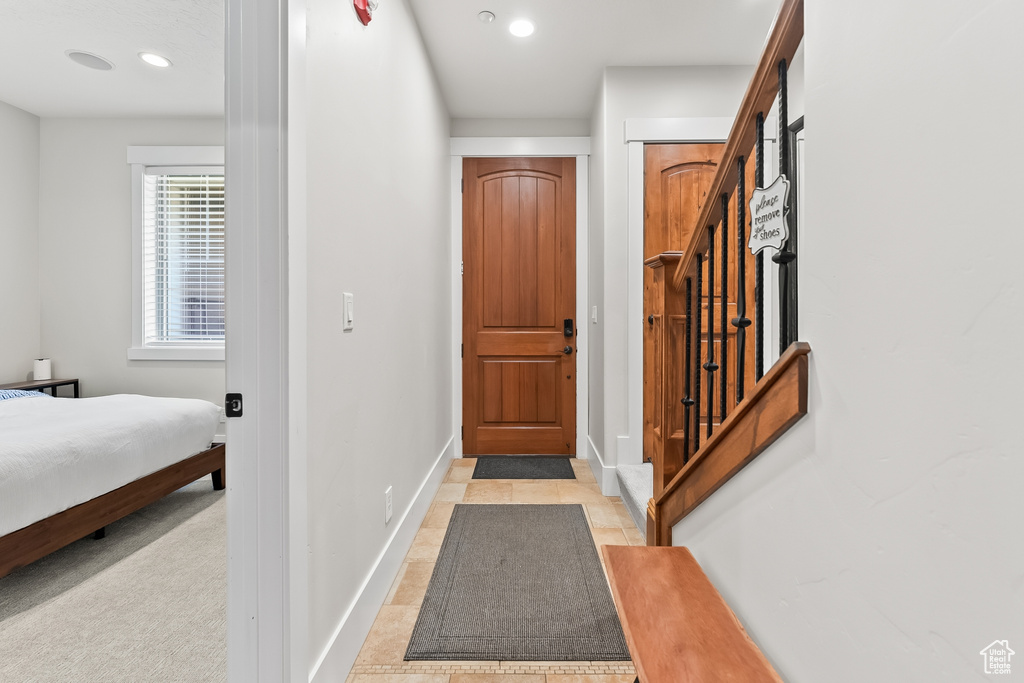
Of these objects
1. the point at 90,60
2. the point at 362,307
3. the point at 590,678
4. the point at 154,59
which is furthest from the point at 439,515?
the point at 90,60

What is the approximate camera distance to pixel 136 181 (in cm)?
389

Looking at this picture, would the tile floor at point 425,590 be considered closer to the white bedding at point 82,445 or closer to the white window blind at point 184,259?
the white bedding at point 82,445

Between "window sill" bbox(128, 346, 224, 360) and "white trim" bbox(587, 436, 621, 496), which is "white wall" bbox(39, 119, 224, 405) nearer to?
"window sill" bbox(128, 346, 224, 360)

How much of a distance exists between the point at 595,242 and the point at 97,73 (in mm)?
3364

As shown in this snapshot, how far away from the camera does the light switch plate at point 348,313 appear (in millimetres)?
1481

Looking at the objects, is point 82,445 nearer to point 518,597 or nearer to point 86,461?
point 86,461

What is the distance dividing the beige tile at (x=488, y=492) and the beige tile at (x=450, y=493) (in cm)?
4

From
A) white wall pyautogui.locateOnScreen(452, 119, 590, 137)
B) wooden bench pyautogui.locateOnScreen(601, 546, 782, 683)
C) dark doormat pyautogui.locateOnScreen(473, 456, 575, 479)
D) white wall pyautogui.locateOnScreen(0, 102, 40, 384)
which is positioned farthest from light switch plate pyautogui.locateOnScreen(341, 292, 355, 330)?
white wall pyautogui.locateOnScreen(0, 102, 40, 384)

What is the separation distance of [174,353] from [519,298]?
2.69 meters

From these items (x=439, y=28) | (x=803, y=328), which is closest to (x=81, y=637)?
(x=803, y=328)

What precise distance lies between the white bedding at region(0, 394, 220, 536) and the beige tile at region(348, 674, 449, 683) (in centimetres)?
149

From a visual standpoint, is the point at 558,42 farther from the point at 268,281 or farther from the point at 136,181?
the point at 136,181

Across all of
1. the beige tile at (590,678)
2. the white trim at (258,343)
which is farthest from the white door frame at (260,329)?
the beige tile at (590,678)
